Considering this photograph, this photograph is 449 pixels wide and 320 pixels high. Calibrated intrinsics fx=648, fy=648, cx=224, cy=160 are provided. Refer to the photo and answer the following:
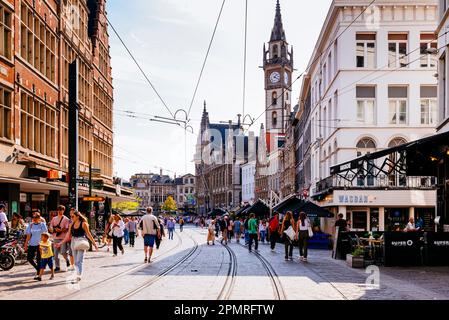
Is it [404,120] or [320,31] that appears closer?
[404,120]

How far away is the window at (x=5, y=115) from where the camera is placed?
23184 millimetres

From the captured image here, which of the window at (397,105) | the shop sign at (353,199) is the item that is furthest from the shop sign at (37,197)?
the window at (397,105)

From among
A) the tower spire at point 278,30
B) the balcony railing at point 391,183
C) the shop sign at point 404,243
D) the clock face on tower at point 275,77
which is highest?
the tower spire at point 278,30

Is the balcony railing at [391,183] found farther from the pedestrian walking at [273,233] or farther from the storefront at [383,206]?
the pedestrian walking at [273,233]

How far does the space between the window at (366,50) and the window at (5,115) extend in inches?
844

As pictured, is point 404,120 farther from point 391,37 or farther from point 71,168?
point 71,168

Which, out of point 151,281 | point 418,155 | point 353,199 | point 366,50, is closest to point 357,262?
point 418,155

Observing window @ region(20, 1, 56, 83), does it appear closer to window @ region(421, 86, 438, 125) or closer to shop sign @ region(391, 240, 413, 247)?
shop sign @ region(391, 240, 413, 247)

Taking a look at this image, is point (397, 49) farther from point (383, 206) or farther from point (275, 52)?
point (275, 52)

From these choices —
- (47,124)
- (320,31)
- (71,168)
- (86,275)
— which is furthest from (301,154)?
(86,275)

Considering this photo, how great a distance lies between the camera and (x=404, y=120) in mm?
37688

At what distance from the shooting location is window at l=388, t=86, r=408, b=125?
37.7 m
